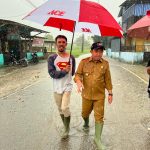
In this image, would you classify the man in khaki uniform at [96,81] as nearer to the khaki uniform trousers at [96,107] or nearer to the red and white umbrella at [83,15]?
the khaki uniform trousers at [96,107]

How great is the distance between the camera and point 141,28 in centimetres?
754

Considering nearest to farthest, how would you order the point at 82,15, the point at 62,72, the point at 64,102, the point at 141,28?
the point at 82,15 → the point at 62,72 → the point at 64,102 → the point at 141,28

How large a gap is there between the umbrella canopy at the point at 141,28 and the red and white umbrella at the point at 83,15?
1.04 metres

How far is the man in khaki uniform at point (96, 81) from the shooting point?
242 inches

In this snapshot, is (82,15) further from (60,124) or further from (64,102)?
(60,124)

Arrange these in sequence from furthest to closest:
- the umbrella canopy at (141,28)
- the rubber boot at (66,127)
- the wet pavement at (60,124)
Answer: the umbrella canopy at (141,28)
the rubber boot at (66,127)
the wet pavement at (60,124)

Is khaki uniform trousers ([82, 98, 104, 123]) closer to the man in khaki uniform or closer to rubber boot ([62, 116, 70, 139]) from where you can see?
the man in khaki uniform

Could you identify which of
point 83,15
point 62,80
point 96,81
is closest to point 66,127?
point 62,80

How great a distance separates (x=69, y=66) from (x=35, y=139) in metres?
1.41

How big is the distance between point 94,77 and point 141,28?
189cm

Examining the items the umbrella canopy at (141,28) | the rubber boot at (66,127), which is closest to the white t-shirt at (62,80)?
the rubber boot at (66,127)

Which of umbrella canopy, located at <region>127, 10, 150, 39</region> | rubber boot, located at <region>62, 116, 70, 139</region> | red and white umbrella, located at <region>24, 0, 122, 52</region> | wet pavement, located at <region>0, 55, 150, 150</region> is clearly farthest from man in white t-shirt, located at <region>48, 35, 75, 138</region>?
umbrella canopy, located at <region>127, 10, 150, 39</region>

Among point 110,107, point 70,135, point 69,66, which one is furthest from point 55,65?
point 110,107

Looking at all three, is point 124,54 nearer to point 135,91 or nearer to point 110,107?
point 135,91
